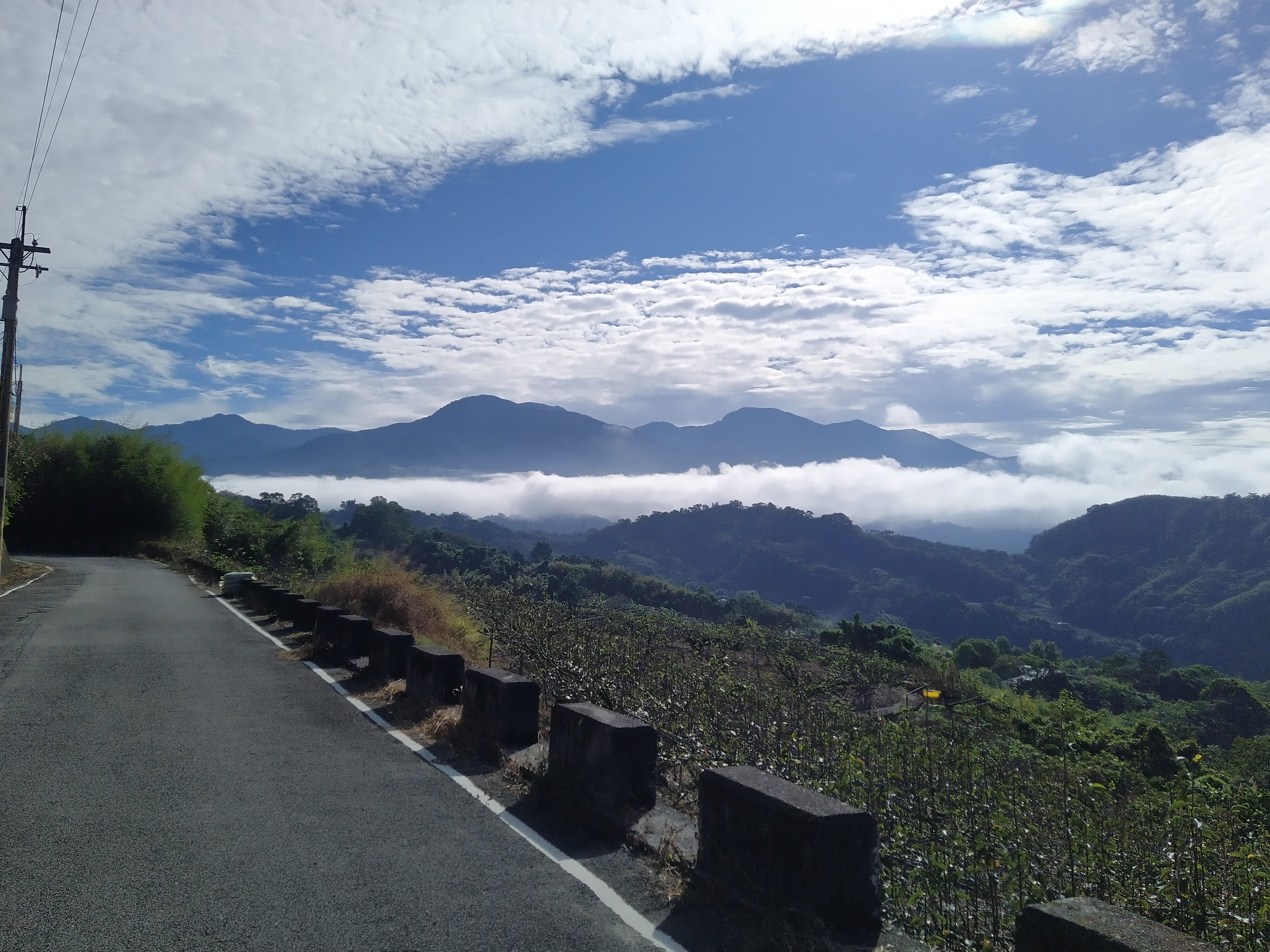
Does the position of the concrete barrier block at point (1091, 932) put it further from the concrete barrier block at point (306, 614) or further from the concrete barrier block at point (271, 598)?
the concrete barrier block at point (271, 598)

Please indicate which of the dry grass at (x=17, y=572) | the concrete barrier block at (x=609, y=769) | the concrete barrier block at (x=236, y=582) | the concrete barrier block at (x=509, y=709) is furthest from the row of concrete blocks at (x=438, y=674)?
the dry grass at (x=17, y=572)

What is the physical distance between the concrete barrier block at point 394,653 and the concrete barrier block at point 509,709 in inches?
115

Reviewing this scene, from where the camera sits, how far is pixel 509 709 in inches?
280

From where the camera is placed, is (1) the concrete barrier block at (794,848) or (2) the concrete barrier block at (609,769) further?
(2) the concrete barrier block at (609,769)

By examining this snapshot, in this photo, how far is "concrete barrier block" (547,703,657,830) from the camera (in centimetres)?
551

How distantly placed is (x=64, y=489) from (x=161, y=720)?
45551 millimetres

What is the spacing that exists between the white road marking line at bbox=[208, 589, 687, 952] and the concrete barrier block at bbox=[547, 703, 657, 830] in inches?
15.3

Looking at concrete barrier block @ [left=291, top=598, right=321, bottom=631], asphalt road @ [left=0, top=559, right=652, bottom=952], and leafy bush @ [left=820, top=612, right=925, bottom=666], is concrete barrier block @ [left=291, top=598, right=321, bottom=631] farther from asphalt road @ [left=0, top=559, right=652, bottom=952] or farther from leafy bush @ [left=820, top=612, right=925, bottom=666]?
leafy bush @ [left=820, top=612, right=925, bottom=666]

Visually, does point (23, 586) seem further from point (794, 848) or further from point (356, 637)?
point (794, 848)

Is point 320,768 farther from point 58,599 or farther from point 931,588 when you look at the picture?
point 931,588

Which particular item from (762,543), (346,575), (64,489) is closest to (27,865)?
(346,575)

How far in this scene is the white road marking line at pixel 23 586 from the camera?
2147 cm

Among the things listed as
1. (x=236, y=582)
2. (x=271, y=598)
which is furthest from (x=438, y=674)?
(x=236, y=582)

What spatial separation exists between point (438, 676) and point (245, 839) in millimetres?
3518
